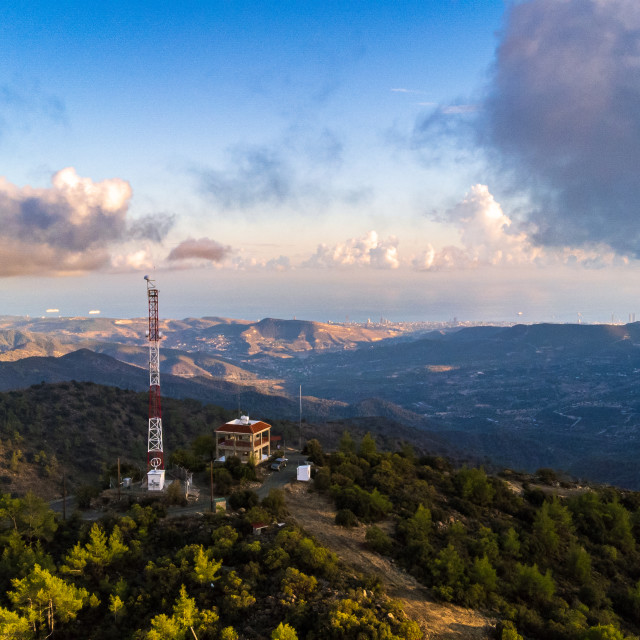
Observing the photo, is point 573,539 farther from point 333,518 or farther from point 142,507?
point 142,507

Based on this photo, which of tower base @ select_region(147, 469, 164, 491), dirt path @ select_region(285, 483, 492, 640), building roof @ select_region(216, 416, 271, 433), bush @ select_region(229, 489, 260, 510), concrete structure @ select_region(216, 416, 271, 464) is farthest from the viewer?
building roof @ select_region(216, 416, 271, 433)

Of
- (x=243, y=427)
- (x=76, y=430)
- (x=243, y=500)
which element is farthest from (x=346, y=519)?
(x=76, y=430)

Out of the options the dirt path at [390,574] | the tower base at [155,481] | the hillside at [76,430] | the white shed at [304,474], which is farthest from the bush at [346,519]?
the hillside at [76,430]

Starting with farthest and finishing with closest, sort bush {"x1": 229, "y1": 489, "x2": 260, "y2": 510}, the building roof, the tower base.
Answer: the building roof → the tower base → bush {"x1": 229, "y1": 489, "x2": 260, "y2": 510}

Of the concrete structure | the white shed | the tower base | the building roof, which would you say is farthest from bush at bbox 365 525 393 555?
the building roof

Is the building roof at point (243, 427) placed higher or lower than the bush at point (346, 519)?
higher

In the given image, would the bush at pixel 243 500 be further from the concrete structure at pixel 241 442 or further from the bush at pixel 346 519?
the concrete structure at pixel 241 442

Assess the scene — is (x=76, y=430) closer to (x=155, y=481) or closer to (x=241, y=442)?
(x=241, y=442)

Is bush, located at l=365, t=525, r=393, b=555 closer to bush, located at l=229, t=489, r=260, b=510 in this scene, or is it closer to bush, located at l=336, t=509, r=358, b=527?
bush, located at l=336, t=509, r=358, b=527
